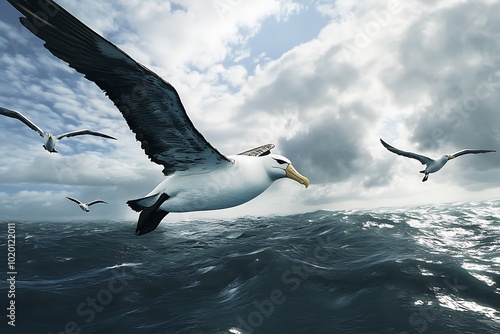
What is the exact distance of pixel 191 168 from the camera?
453 centimetres

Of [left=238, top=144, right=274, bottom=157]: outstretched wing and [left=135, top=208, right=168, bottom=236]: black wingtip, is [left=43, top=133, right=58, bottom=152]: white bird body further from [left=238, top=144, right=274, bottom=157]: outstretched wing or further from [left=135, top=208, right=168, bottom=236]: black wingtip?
[left=135, top=208, right=168, bottom=236]: black wingtip

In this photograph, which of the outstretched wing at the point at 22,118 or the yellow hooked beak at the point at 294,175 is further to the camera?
the outstretched wing at the point at 22,118

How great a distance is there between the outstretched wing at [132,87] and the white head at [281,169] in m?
0.60

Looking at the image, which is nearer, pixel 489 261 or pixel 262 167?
pixel 262 167

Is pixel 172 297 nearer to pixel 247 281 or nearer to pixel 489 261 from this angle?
pixel 247 281

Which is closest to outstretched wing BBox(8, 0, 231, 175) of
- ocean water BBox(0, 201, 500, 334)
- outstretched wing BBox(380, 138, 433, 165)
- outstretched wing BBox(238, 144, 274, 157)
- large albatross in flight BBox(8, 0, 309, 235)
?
large albatross in flight BBox(8, 0, 309, 235)

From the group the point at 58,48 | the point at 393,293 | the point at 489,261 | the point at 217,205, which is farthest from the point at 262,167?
the point at 489,261

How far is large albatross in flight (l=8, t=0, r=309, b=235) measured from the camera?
10.9 feet

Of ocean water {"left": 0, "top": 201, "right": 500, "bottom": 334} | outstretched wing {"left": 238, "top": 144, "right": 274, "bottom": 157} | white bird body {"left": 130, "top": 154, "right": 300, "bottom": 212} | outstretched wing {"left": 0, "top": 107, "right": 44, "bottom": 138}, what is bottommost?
ocean water {"left": 0, "top": 201, "right": 500, "bottom": 334}

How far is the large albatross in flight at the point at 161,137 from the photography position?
10.9 feet

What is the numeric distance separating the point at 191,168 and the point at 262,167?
1063mm

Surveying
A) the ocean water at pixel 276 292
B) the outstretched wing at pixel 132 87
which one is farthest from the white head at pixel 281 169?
the ocean water at pixel 276 292

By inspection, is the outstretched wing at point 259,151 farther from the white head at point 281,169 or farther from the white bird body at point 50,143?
the white bird body at point 50,143

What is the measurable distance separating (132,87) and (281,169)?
2231mm
